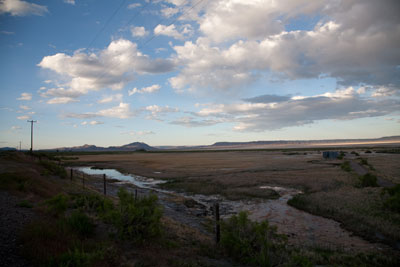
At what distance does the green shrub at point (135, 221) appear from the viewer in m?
7.82

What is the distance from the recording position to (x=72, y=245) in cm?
629

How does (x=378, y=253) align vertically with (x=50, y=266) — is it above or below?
below

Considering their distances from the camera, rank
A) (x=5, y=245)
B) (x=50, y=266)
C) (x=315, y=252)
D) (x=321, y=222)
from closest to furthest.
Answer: (x=50, y=266), (x=5, y=245), (x=315, y=252), (x=321, y=222)

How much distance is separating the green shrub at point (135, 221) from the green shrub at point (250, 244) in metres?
2.49

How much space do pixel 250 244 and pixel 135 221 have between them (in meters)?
3.88

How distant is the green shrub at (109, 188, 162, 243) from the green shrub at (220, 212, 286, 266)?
98.1 inches

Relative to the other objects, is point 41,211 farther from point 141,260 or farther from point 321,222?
point 321,222

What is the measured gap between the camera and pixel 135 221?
8.09m

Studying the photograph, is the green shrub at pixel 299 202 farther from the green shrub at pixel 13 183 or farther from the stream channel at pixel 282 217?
the green shrub at pixel 13 183

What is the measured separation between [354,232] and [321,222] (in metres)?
1.93

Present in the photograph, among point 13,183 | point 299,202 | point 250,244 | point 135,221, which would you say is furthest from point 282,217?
point 13,183

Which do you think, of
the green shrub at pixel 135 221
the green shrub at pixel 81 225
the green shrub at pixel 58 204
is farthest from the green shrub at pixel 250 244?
the green shrub at pixel 58 204

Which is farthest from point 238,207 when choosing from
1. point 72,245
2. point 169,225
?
point 72,245

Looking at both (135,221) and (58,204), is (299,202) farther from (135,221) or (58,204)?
(58,204)
